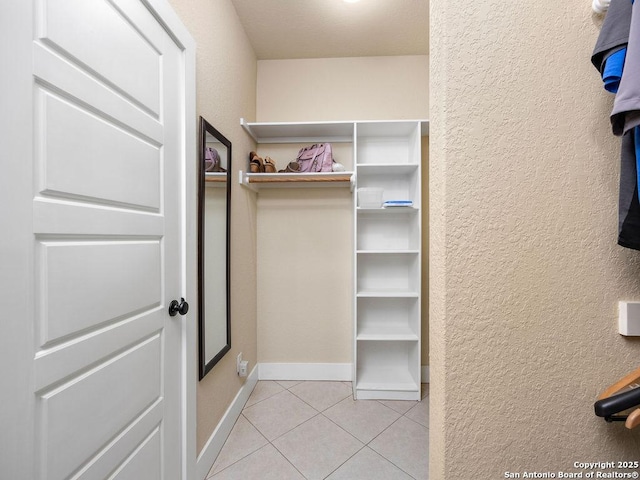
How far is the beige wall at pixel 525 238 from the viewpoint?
2.28 feet

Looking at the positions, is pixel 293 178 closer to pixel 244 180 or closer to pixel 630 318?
pixel 244 180

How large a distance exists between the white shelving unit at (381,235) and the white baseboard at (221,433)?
0.86 m

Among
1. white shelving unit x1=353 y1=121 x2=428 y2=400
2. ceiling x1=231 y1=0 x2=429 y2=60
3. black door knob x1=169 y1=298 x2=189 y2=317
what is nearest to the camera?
black door knob x1=169 y1=298 x2=189 y2=317

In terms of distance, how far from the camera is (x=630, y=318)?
2.25ft

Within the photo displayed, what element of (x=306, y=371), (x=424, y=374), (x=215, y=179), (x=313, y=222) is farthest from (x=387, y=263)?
(x=215, y=179)

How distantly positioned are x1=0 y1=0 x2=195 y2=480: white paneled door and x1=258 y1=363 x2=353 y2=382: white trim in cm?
122

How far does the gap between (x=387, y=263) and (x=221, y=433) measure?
1693mm

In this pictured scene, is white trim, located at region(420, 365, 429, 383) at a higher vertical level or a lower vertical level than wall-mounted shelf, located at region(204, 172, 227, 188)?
lower

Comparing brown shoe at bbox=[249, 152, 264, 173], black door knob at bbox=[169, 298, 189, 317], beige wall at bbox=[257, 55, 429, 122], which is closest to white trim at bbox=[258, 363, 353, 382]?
black door knob at bbox=[169, 298, 189, 317]

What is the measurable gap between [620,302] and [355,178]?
63.2 inches

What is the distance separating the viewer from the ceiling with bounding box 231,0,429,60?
73.7 inches

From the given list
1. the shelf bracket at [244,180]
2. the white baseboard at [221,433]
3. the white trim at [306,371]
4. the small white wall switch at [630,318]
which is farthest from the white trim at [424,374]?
the shelf bracket at [244,180]

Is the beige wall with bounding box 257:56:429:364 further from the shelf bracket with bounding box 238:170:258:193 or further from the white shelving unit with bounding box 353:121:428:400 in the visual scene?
the shelf bracket with bounding box 238:170:258:193

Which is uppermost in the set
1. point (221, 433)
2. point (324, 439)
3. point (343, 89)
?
point (343, 89)
